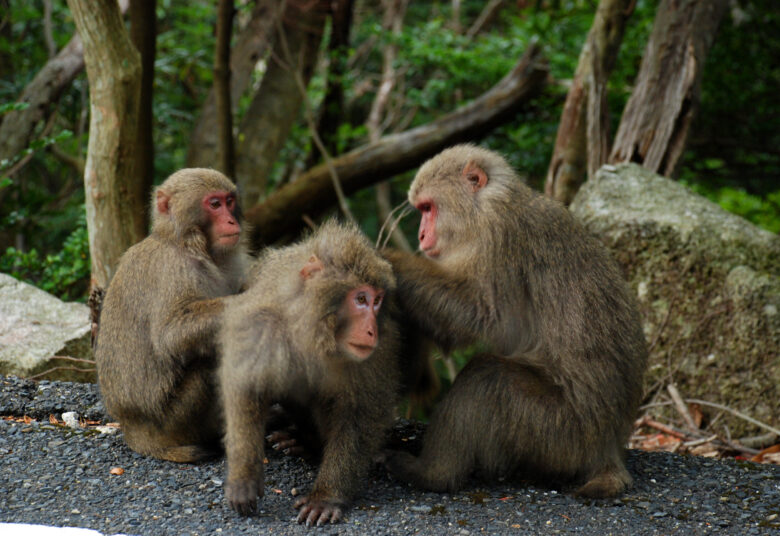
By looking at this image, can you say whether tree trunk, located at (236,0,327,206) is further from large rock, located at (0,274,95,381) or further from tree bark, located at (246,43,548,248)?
large rock, located at (0,274,95,381)

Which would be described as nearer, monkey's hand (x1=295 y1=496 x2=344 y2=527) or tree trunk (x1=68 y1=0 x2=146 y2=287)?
monkey's hand (x1=295 y1=496 x2=344 y2=527)

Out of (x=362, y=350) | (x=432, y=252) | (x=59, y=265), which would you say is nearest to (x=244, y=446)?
(x=362, y=350)

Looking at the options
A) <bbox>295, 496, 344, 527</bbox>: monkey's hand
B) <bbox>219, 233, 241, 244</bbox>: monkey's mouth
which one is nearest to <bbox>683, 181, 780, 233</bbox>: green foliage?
<bbox>219, 233, 241, 244</bbox>: monkey's mouth

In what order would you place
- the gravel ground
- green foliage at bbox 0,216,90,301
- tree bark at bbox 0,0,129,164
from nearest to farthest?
the gravel ground < green foliage at bbox 0,216,90,301 < tree bark at bbox 0,0,129,164

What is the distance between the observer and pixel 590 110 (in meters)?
7.85

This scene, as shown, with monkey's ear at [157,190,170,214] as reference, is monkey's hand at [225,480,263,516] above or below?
below

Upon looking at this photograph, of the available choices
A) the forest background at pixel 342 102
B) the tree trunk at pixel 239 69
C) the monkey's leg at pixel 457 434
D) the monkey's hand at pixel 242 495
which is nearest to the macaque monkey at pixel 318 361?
the monkey's hand at pixel 242 495

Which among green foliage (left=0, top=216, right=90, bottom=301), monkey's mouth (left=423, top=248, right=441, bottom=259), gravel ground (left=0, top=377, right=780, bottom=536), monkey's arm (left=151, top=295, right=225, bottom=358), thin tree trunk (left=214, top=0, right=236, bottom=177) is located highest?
thin tree trunk (left=214, top=0, right=236, bottom=177)

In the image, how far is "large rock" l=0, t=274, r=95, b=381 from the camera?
5.98 m

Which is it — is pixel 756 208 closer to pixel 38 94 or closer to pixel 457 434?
pixel 457 434

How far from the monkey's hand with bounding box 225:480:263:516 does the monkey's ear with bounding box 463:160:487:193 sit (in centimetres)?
190

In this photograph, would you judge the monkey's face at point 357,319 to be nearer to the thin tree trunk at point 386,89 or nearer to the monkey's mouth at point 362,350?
the monkey's mouth at point 362,350

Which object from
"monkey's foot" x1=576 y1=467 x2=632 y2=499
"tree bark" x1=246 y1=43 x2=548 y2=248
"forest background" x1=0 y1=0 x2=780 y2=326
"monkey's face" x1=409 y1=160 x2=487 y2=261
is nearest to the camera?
"monkey's foot" x1=576 y1=467 x2=632 y2=499

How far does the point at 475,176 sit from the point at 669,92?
13.4 feet
